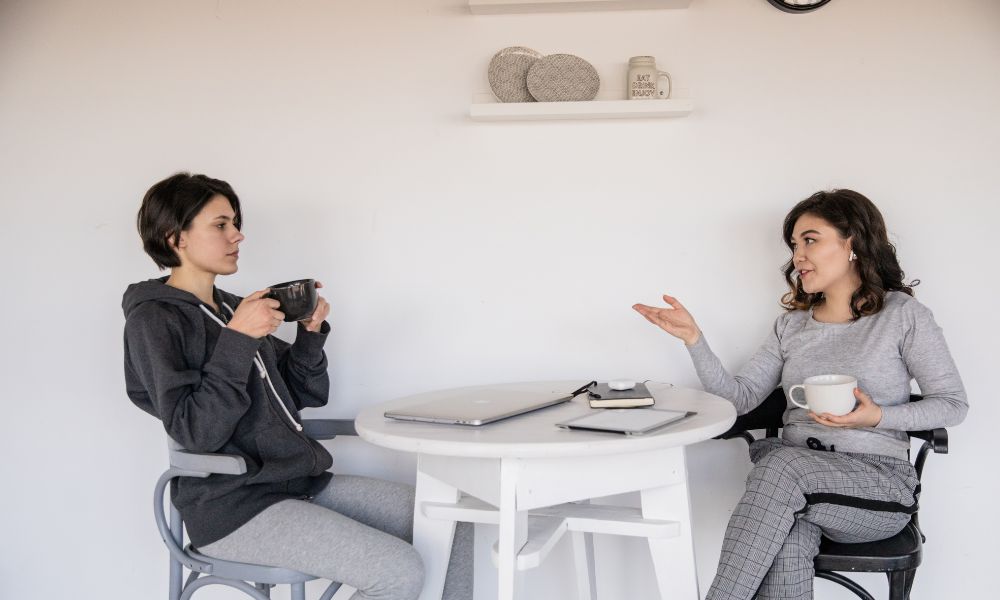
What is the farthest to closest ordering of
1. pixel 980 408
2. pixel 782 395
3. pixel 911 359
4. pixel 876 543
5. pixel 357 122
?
1. pixel 357 122
2. pixel 980 408
3. pixel 782 395
4. pixel 911 359
5. pixel 876 543

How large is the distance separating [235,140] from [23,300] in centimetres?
82

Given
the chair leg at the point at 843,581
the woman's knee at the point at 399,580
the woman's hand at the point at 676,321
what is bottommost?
the chair leg at the point at 843,581

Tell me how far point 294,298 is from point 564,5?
112 centimetres

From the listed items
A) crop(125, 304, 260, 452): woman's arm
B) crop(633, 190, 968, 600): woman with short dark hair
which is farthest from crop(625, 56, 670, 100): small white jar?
crop(125, 304, 260, 452): woman's arm

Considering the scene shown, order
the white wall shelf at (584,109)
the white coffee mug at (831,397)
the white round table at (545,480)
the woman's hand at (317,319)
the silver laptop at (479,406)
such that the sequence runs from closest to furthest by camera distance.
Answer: the white round table at (545,480)
the silver laptop at (479,406)
the white coffee mug at (831,397)
the woman's hand at (317,319)
the white wall shelf at (584,109)

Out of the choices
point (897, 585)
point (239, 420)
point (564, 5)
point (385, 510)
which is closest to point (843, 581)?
point (897, 585)

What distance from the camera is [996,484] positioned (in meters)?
2.14

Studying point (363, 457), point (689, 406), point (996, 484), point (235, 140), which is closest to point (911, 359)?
point (689, 406)

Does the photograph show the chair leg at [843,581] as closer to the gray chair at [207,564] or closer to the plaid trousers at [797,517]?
the plaid trousers at [797,517]

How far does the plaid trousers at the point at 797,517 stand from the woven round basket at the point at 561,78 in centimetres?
106

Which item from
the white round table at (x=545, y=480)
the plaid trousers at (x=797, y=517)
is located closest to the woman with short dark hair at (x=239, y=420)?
the white round table at (x=545, y=480)

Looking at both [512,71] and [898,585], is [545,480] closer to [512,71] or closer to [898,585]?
[898,585]

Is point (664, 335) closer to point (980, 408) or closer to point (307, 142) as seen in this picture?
point (980, 408)

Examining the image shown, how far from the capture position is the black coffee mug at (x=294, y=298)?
1.69 metres
